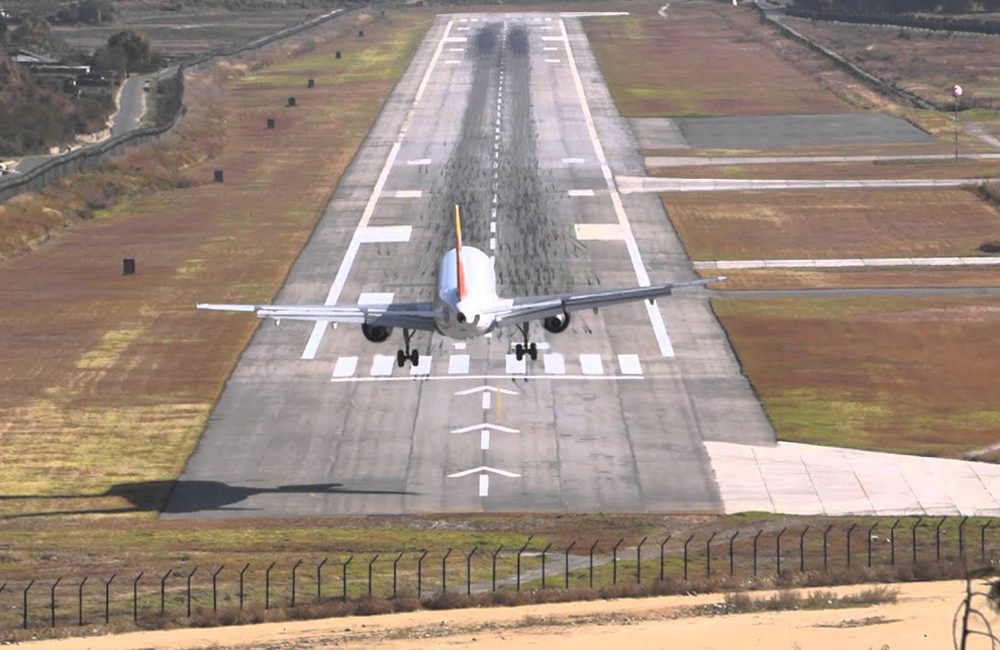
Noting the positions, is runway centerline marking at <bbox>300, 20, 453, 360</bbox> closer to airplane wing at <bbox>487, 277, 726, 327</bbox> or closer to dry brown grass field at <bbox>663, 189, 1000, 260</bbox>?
airplane wing at <bbox>487, 277, 726, 327</bbox>

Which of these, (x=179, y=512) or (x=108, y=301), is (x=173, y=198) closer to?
(x=108, y=301)

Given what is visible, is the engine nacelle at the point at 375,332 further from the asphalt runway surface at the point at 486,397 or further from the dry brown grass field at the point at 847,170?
the dry brown grass field at the point at 847,170

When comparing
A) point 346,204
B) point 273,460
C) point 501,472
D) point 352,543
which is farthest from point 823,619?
point 346,204

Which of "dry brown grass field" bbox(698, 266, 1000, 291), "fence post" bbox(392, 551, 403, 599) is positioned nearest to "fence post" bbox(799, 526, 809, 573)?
"fence post" bbox(392, 551, 403, 599)

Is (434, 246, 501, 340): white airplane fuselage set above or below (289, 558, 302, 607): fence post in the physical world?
above

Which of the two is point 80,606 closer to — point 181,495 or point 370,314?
point 370,314

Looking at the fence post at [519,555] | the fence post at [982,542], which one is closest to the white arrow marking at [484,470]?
the fence post at [519,555]
